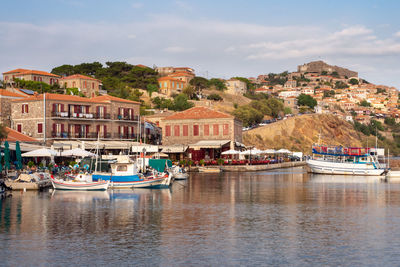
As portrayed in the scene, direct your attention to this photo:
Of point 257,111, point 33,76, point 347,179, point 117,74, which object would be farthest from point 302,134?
point 347,179

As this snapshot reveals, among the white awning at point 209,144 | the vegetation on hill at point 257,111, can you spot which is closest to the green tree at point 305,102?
the vegetation on hill at point 257,111

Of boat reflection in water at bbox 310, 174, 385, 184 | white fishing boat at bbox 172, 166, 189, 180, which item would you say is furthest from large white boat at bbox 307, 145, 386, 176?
white fishing boat at bbox 172, 166, 189, 180

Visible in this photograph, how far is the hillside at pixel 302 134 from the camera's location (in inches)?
4505

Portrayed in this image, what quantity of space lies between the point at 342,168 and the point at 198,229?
148 ft

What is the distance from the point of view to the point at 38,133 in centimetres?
6050

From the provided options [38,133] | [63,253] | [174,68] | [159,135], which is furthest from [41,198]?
[174,68]

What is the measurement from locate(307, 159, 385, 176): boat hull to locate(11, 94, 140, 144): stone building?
77.6 feet

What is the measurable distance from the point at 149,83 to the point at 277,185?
296ft

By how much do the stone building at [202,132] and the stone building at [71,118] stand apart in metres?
9.55

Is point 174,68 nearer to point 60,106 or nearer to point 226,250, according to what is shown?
point 60,106

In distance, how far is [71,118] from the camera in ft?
204

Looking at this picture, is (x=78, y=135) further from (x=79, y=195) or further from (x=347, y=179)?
(x=347, y=179)

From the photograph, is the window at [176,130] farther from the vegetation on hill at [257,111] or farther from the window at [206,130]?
the vegetation on hill at [257,111]

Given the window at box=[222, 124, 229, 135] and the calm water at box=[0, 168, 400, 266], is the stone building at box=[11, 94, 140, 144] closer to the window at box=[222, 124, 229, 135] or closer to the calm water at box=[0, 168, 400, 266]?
the window at box=[222, 124, 229, 135]
